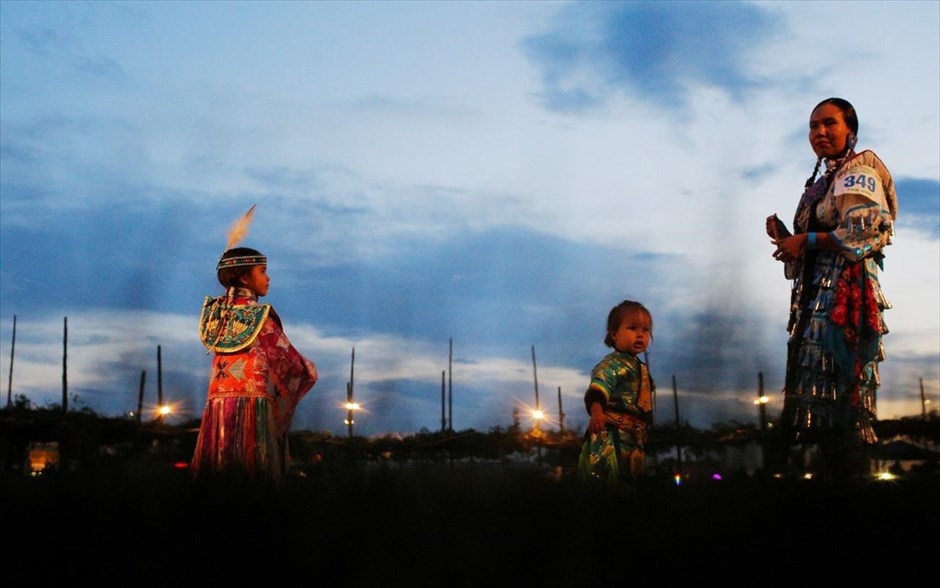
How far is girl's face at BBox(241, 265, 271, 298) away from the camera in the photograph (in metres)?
7.96

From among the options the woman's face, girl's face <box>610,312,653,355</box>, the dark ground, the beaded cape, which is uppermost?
the woman's face

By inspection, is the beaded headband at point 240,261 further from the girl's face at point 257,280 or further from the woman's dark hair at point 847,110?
the woman's dark hair at point 847,110

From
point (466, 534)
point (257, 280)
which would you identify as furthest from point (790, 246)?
point (257, 280)

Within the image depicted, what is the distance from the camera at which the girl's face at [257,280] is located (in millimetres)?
7965

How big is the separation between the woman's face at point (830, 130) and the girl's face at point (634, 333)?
1.52 meters

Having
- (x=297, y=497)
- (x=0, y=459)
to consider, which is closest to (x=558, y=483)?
(x=297, y=497)

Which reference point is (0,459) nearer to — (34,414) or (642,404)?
(34,414)

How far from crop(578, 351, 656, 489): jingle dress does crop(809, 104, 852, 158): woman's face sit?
69.7 inches

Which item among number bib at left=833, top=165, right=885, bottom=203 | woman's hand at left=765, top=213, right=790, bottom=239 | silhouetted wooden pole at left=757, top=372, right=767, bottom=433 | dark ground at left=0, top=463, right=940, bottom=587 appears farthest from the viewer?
silhouetted wooden pole at left=757, top=372, right=767, bottom=433

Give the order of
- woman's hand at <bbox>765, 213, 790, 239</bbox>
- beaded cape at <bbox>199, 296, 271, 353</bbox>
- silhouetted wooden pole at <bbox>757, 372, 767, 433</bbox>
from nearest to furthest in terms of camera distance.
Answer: woman's hand at <bbox>765, 213, 790, 239</bbox>
beaded cape at <bbox>199, 296, 271, 353</bbox>
silhouetted wooden pole at <bbox>757, 372, 767, 433</bbox>

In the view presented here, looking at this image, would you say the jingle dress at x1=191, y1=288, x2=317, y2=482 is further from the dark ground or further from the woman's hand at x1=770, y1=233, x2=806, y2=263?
the woman's hand at x1=770, y1=233, x2=806, y2=263

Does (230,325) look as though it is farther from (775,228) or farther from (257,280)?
(775,228)

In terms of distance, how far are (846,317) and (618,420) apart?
59.6 inches

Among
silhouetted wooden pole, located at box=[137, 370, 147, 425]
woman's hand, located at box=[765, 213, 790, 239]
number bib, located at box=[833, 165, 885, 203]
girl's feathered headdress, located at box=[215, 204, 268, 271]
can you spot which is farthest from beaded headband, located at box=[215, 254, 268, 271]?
silhouetted wooden pole, located at box=[137, 370, 147, 425]
